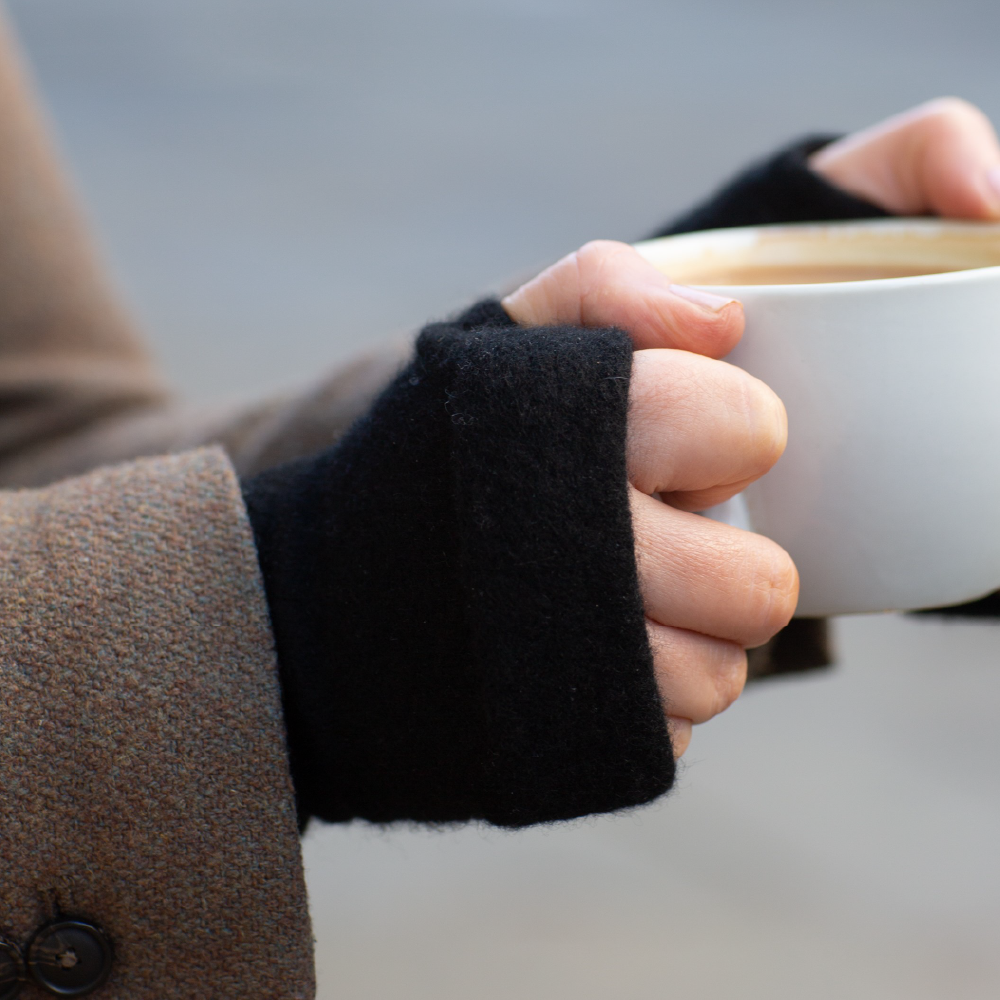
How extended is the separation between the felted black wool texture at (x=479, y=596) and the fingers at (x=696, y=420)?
0.04 ft

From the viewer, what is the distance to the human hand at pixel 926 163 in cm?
48

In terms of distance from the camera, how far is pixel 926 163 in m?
0.51

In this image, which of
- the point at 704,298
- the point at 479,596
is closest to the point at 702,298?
the point at 704,298

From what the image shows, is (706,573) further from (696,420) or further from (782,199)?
(782,199)

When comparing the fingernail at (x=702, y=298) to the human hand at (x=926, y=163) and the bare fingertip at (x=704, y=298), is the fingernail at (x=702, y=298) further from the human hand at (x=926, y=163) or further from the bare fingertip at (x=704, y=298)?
the human hand at (x=926, y=163)

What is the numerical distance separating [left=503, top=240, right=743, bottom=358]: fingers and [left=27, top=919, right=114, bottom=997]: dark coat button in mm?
271

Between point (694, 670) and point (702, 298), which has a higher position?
point (702, 298)

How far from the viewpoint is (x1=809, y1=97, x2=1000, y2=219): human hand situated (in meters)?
0.48

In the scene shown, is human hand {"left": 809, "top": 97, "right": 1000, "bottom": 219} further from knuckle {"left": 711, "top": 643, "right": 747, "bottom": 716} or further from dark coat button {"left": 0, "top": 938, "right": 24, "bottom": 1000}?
dark coat button {"left": 0, "top": 938, "right": 24, "bottom": 1000}

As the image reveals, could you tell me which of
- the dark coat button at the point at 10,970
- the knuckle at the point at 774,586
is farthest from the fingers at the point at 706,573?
the dark coat button at the point at 10,970

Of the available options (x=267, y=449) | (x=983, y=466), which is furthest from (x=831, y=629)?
(x=267, y=449)

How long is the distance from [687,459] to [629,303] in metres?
0.06

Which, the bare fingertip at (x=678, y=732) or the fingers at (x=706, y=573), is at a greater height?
the fingers at (x=706, y=573)

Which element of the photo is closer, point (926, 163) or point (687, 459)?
point (687, 459)
